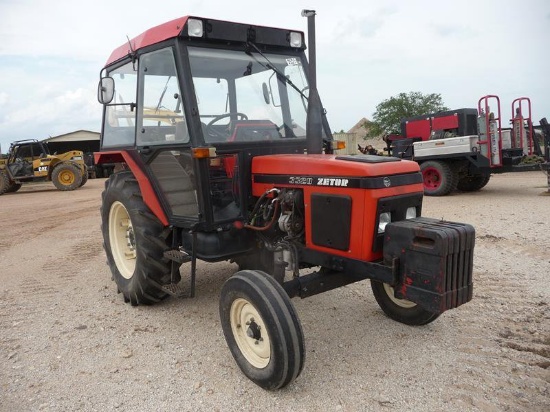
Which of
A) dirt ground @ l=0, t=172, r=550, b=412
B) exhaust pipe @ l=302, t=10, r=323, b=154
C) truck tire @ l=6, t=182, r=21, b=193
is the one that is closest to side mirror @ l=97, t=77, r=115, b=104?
exhaust pipe @ l=302, t=10, r=323, b=154

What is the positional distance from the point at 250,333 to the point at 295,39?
237 cm

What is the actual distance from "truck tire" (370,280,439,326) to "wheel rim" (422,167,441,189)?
24.8 feet

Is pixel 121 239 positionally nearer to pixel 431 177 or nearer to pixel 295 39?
pixel 295 39

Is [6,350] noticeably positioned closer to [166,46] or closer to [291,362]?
[291,362]

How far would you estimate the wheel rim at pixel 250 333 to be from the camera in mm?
2805

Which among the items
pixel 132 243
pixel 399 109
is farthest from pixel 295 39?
pixel 399 109

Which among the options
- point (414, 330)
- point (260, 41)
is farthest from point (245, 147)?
point (414, 330)

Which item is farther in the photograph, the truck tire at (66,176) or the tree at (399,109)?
the tree at (399,109)

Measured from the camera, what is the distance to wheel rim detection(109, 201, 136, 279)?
4414mm

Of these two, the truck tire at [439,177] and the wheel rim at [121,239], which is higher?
the truck tire at [439,177]

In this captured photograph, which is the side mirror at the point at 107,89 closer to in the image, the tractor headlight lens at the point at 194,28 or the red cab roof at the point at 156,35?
the red cab roof at the point at 156,35

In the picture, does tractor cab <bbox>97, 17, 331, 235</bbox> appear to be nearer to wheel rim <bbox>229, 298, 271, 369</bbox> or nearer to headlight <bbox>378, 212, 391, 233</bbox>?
wheel rim <bbox>229, 298, 271, 369</bbox>

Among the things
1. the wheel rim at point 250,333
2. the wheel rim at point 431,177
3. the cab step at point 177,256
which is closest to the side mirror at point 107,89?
the cab step at point 177,256

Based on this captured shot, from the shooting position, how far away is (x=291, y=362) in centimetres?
258
